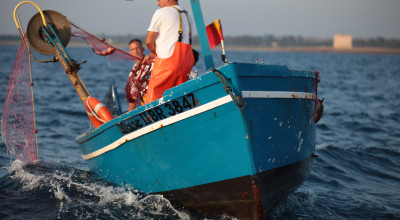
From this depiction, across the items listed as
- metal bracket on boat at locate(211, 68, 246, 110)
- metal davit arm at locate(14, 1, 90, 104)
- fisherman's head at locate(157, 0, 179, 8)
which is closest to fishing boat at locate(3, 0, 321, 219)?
metal bracket on boat at locate(211, 68, 246, 110)

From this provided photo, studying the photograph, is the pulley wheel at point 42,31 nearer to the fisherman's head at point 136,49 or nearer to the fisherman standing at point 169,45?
the fisherman's head at point 136,49

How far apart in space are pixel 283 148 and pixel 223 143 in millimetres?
959

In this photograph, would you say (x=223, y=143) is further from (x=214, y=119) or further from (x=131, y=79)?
(x=131, y=79)

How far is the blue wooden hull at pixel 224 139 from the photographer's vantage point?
5.08 metres

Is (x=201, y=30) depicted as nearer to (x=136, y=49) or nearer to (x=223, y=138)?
(x=223, y=138)

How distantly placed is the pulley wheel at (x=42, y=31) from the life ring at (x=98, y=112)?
1.47 meters

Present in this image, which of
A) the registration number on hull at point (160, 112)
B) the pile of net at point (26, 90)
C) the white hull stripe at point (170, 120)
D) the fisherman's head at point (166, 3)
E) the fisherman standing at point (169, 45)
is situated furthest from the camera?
the pile of net at point (26, 90)

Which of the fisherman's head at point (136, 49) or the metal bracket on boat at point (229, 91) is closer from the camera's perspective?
the metal bracket on boat at point (229, 91)

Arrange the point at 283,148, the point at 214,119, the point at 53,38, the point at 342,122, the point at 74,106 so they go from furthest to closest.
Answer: the point at 74,106, the point at 342,122, the point at 53,38, the point at 283,148, the point at 214,119

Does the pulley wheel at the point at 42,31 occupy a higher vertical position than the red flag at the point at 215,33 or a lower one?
higher

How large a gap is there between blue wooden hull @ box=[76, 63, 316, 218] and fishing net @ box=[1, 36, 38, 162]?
2.90 m

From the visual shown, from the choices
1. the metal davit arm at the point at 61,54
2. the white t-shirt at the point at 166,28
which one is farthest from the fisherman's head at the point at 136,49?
the white t-shirt at the point at 166,28

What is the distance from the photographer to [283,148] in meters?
5.75

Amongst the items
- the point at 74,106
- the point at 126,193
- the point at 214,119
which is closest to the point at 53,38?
the point at 126,193
